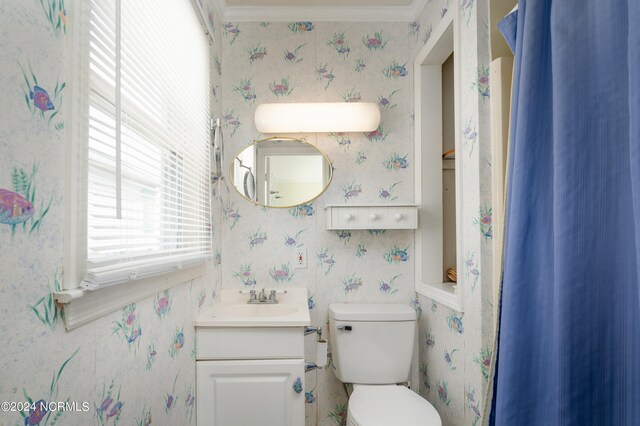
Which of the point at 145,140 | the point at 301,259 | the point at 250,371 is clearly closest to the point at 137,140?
the point at 145,140

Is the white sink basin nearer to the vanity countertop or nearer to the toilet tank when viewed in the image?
the vanity countertop

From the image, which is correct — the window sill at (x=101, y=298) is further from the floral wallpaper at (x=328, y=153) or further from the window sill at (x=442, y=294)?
the window sill at (x=442, y=294)

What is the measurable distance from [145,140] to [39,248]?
1.81ft

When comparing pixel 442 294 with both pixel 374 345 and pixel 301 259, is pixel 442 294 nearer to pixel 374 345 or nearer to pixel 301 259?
pixel 374 345

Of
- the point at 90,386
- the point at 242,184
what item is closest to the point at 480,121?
the point at 242,184

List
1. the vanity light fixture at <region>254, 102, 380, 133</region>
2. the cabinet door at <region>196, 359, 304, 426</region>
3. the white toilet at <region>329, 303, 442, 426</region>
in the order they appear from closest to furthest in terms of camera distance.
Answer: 1. the cabinet door at <region>196, 359, 304, 426</region>
2. the white toilet at <region>329, 303, 442, 426</region>
3. the vanity light fixture at <region>254, 102, 380, 133</region>

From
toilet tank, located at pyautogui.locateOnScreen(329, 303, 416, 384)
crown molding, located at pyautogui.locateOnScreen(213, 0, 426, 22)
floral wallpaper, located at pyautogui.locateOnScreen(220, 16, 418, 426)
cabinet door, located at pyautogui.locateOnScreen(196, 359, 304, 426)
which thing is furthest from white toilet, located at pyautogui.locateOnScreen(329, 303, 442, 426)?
crown molding, located at pyautogui.locateOnScreen(213, 0, 426, 22)

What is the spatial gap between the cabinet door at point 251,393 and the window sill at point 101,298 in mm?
568

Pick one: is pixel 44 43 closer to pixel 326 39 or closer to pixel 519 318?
pixel 519 318

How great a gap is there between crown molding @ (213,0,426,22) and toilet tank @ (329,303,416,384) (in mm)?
1786

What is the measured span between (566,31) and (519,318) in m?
0.66

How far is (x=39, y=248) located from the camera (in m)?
0.63

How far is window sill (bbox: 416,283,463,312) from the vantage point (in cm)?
153

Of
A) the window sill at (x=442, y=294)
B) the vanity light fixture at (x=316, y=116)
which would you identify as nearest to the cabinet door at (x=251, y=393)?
the window sill at (x=442, y=294)
